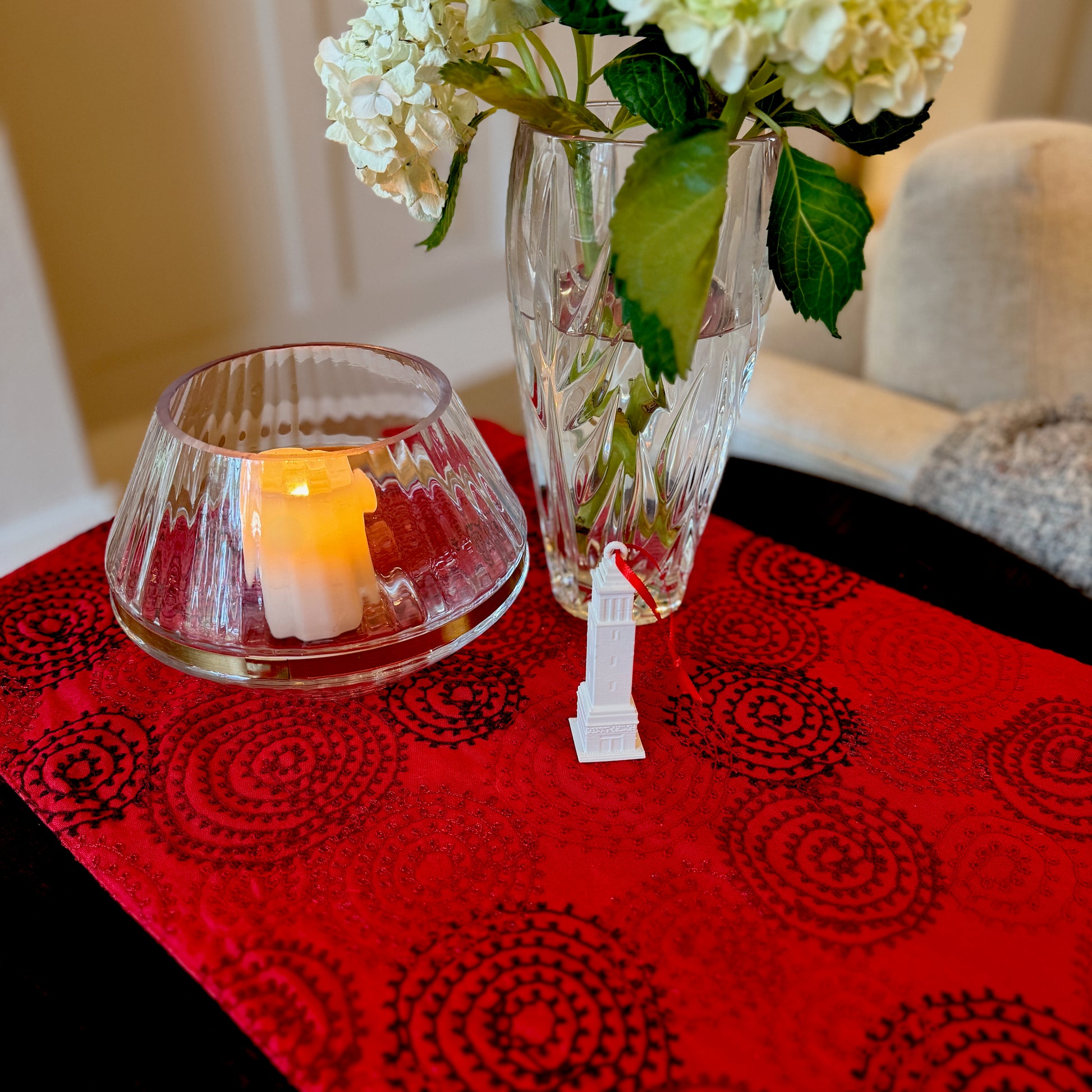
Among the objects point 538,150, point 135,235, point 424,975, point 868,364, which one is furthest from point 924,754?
point 135,235

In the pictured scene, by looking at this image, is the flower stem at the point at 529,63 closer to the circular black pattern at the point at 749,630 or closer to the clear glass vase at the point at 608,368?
the clear glass vase at the point at 608,368

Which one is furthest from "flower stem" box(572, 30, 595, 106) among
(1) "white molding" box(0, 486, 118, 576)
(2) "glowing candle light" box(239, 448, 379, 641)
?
(1) "white molding" box(0, 486, 118, 576)

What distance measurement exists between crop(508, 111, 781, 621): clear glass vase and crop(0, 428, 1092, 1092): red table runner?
0.07 metres

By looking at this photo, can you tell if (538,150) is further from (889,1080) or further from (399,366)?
(889,1080)

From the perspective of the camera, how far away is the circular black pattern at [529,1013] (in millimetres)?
404

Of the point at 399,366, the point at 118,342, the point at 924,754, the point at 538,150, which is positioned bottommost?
the point at 118,342

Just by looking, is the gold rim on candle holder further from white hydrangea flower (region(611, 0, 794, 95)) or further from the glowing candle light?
white hydrangea flower (region(611, 0, 794, 95))

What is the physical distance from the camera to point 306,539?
21.2 inches

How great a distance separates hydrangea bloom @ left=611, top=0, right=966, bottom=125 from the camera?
381 millimetres

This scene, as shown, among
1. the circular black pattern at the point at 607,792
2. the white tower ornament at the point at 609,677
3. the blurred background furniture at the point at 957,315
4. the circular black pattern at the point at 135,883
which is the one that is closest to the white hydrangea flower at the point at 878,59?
the white tower ornament at the point at 609,677

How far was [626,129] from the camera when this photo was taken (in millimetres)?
560

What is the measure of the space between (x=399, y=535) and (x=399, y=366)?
150mm

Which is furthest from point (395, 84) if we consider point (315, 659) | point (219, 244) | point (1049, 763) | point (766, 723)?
point (219, 244)

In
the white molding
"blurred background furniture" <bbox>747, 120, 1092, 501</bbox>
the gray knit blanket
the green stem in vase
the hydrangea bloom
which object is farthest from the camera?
the white molding
